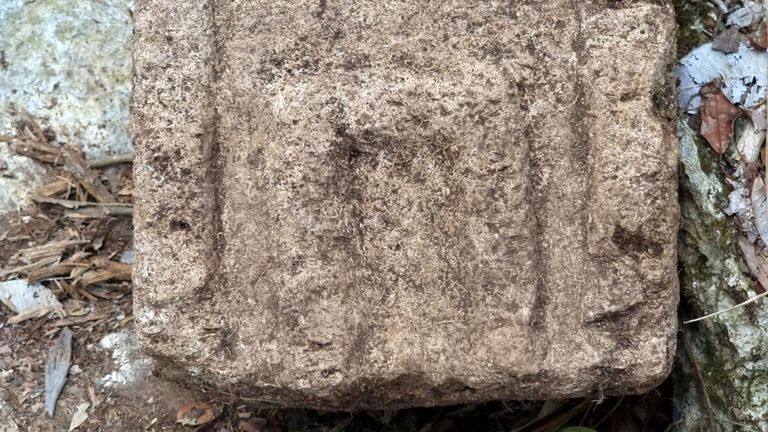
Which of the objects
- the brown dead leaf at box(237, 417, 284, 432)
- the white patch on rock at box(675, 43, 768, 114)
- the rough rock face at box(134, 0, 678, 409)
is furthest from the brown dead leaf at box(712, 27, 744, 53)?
the brown dead leaf at box(237, 417, 284, 432)

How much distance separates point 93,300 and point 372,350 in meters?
0.82

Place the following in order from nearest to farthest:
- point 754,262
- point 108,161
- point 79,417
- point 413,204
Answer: point 413,204, point 754,262, point 79,417, point 108,161

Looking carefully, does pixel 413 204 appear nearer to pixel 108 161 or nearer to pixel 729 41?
pixel 729 41

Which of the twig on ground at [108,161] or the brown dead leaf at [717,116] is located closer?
the brown dead leaf at [717,116]

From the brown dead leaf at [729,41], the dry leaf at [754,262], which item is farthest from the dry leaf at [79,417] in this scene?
the brown dead leaf at [729,41]

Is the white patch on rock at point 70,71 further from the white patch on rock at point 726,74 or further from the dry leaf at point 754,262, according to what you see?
the dry leaf at point 754,262

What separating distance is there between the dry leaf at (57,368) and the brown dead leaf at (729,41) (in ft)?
5.11

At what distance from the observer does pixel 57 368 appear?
1.99 metres

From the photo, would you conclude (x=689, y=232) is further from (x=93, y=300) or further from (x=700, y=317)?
(x=93, y=300)

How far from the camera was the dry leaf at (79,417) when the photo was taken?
1.95 meters

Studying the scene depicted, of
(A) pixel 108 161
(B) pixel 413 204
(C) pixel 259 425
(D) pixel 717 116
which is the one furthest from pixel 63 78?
(D) pixel 717 116

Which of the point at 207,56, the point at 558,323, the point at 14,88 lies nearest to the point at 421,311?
the point at 558,323

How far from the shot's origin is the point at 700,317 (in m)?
1.80

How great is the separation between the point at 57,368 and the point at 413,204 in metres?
0.96
